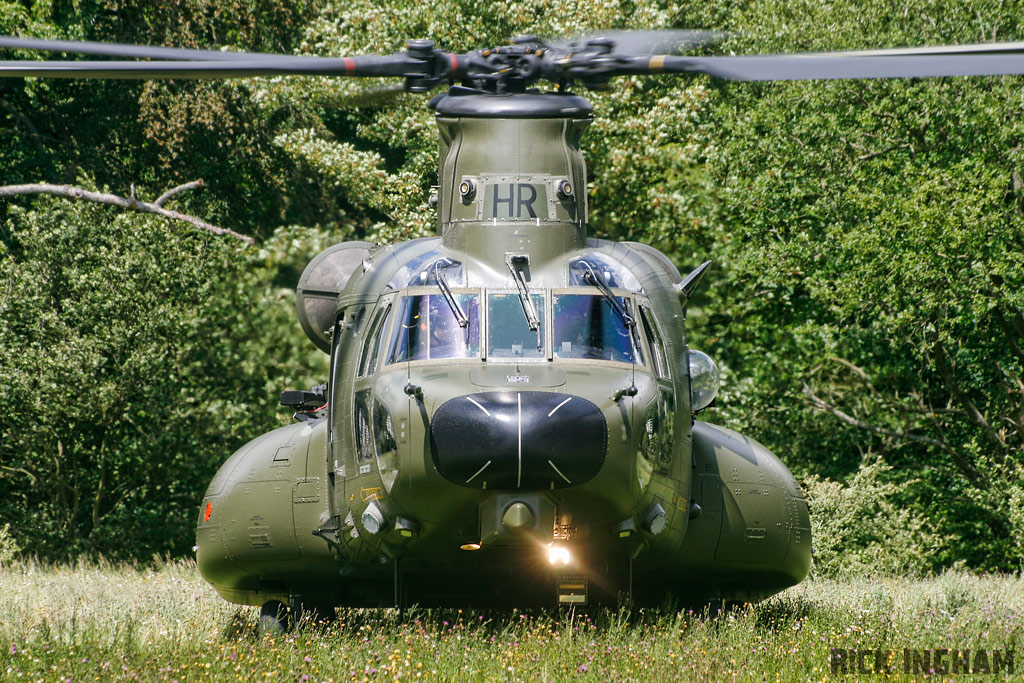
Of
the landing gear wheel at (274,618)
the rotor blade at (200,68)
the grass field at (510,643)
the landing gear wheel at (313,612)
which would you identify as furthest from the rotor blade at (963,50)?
the landing gear wheel at (274,618)

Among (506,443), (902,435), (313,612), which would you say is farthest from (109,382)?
(506,443)

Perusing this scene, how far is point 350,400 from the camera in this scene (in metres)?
9.53

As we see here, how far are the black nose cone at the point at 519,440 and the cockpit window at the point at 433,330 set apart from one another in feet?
2.27

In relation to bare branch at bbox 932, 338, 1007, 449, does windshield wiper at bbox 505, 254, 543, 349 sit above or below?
above

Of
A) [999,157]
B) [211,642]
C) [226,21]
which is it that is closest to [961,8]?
[999,157]

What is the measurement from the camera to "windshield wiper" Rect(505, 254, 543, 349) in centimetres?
897

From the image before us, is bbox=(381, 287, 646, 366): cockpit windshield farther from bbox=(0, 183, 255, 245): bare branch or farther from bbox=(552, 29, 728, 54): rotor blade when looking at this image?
bbox=(0, 183, 255, 245): bare branch

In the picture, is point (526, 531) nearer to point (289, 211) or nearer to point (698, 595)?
point (698, 595)

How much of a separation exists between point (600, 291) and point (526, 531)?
6.03ft

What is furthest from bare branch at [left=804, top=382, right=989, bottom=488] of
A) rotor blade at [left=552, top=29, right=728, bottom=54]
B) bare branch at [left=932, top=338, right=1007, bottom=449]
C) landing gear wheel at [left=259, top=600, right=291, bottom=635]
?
landing gear wheel at [left=259, top=600, right=291, bottom=635]

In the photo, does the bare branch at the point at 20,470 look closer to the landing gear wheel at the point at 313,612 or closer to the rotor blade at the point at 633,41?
the landing gear wheel at the point at 313,612

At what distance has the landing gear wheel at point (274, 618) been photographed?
10617 millimetres

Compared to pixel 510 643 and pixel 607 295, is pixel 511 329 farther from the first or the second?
pixel 510 643

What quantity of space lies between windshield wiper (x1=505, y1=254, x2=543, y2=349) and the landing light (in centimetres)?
126
